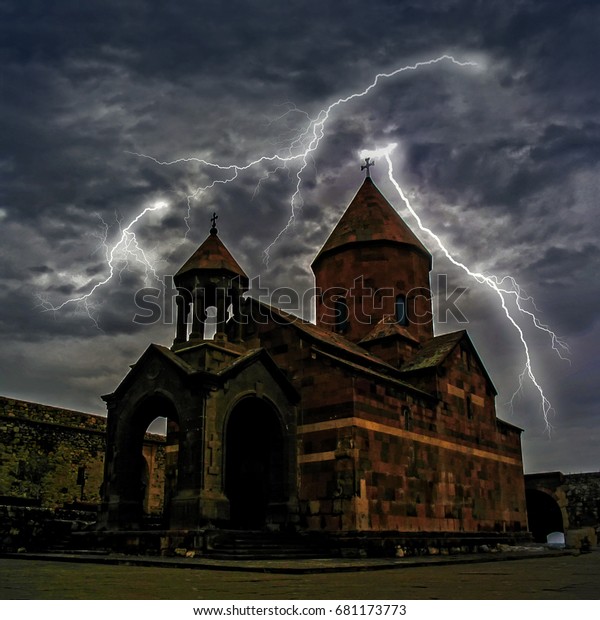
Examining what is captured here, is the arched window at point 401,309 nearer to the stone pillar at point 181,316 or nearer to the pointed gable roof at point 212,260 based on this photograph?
the pointed gable roof at point 212,260

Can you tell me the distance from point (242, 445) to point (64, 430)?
9.81 m

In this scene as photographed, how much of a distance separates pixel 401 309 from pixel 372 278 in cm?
170

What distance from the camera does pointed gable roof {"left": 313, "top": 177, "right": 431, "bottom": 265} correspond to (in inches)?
989

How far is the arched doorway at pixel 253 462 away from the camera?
17.5 metres

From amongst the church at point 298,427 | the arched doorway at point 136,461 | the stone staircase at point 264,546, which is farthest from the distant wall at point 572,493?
the arched doorway at point 136,461

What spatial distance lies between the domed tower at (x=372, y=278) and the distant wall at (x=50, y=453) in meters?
10.9

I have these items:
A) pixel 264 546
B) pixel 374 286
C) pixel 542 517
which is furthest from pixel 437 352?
pixel 542 517

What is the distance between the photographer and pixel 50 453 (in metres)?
24.4

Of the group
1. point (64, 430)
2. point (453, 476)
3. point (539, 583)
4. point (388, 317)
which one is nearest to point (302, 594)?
point (539, 583)

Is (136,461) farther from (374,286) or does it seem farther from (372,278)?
(372,278)

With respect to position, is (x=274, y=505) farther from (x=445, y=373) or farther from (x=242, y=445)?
(x=445, y=373)

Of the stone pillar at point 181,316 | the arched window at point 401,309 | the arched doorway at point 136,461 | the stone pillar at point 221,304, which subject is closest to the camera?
the arched doorway at point 136,461

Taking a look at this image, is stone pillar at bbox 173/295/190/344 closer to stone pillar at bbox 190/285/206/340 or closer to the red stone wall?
stone pillar at bbox 190/285/206/340

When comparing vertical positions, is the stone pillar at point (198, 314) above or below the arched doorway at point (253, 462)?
above
